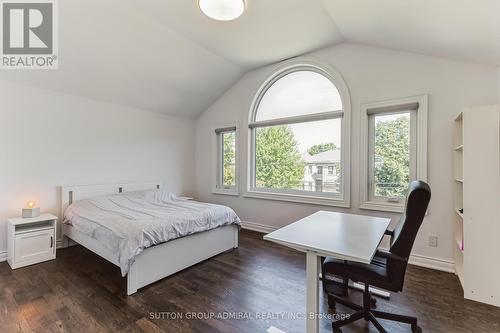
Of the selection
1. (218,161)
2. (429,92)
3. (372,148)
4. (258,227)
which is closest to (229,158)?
(218,161)

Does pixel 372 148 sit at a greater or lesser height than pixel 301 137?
lesser

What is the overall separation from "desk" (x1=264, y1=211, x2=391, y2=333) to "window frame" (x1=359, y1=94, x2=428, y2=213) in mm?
1295

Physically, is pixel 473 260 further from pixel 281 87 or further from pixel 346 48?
pixel 281 87

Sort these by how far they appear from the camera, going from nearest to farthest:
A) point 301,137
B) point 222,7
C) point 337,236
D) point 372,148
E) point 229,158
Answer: point 337,236
point 222,7
point 372,148
point 301,137
point 229,158

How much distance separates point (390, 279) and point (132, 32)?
12.4ft

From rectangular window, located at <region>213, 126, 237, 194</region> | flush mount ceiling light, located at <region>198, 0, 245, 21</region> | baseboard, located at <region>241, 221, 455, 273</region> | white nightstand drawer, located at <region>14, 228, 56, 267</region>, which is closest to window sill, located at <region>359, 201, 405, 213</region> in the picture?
baseboard, located at <region>241, 221, 455, 273</region>

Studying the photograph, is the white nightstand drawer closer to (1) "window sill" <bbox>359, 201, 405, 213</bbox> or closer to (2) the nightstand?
(2) the nightstand

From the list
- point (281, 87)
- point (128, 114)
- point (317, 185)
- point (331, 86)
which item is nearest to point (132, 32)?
point (128, 114)

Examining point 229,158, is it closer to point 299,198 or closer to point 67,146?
point 299,198

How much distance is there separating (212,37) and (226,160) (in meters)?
2.44

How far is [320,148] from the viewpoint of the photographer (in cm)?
380

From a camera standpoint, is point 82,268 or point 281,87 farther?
point 281,87

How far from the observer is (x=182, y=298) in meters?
Answer: 2.15

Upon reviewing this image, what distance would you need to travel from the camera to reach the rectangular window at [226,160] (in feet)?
Result: 16.0
